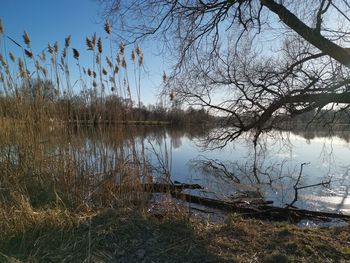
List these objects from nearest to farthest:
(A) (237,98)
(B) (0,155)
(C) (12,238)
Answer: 1. (C) (12,238)
2. (B) (0,155)
3. (A) (237,98)

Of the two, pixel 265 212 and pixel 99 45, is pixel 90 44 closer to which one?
pixel 99 45

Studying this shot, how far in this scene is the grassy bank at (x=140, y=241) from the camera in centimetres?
283

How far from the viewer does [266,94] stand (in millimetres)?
9898

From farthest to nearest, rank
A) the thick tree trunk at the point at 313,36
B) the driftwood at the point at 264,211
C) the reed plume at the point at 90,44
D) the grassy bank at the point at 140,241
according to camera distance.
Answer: the driftwood at the point at 264,211, the thick tree trunk at the point at 313,36, the reed plume at the point at 90,44, the grassy bank at the point at 140,241

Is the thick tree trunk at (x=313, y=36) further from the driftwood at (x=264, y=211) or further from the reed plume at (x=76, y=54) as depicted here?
the reed plume at (x=76, y=54)

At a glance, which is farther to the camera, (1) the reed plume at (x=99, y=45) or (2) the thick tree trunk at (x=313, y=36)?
(2) the thick tree trunk at (x=313, y=36)

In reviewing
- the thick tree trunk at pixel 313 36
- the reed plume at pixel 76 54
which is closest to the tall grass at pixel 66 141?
the reed plume at pixel 76 54

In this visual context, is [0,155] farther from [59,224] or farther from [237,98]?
[237,98]

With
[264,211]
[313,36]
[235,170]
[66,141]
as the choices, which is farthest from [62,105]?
[235,170]

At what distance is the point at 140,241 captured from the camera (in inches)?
119

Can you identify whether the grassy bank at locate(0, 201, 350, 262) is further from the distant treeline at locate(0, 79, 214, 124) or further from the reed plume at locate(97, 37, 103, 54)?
the reed plume at locate(97, 37, 103, 54)

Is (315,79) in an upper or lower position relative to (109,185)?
upper

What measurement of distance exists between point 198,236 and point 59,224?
1.28m

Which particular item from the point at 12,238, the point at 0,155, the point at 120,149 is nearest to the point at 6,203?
the point at 12,238
